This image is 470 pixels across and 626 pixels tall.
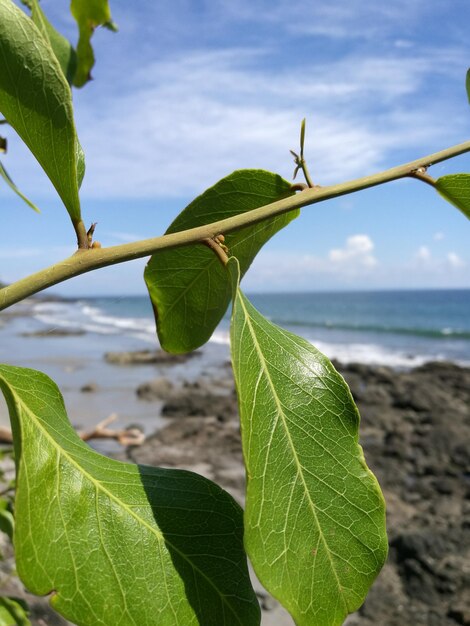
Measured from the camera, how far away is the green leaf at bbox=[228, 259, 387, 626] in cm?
63

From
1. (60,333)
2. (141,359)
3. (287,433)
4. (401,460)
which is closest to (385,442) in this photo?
(401,460)

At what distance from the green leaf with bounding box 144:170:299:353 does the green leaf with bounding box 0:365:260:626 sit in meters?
0.36

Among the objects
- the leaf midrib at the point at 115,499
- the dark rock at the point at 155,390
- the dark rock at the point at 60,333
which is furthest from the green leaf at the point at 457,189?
the dark rock at the point at 60,333

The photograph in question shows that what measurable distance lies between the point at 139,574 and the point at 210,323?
0.52 meters

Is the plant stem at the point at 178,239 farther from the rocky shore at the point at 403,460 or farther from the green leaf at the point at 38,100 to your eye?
the rocky shore at the point at 403,460

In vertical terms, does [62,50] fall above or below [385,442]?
above

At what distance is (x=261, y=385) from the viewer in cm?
72

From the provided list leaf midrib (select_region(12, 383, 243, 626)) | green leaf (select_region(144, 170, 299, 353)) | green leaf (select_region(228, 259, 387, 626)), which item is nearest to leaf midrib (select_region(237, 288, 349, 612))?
green leaf (select_region(228, 259, 387, 626))

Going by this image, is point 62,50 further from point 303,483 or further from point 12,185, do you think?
point 303,483

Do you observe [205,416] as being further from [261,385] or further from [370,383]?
[261,385]

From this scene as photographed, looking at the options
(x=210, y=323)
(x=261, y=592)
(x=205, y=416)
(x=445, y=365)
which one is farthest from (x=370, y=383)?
(x=210, y=323)

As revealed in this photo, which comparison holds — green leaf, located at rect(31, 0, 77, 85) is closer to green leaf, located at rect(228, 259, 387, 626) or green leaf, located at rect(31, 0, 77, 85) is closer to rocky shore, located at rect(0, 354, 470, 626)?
green leaf, located at rect(228, 259, 387, 626)

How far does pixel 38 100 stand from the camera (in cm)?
79

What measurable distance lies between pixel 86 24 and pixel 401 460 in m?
9.75
